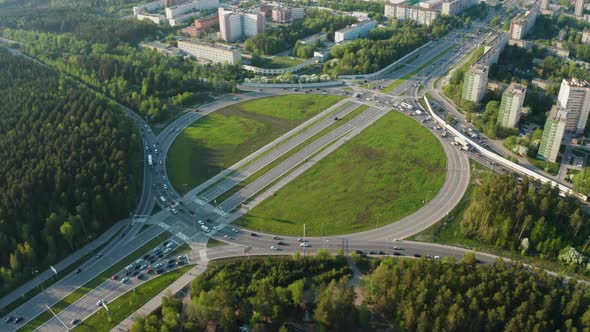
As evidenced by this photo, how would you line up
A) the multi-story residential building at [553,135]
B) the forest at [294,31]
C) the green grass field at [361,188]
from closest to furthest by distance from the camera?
the green grass field at [361,188], the multi-story residential building at [553,135], the forest at [294,31]

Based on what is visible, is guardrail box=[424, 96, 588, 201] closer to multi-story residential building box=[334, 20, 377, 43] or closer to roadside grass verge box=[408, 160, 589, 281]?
roadside grass verge box=[408, 160, 589, 281]

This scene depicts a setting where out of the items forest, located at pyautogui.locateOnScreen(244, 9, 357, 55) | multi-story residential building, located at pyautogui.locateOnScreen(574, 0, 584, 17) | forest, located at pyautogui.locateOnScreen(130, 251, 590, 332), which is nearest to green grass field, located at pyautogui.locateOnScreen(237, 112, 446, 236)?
forest, located at pyautogui.locateOnScreen(130, 251, 590, 332)

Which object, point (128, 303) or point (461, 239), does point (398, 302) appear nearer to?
point (461, 239)

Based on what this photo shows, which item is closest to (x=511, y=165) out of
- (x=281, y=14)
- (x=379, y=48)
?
(x=379, y=48)

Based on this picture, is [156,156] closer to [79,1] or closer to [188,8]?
[188,8]

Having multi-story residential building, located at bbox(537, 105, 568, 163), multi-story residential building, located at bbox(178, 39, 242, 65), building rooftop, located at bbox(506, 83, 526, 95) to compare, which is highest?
multi-story residential building, located at bbox(178, 39, 242, 65)

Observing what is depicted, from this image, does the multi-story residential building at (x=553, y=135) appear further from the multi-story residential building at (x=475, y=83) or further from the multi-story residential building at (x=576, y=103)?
the multi-story residential building at (x=475, y=83)

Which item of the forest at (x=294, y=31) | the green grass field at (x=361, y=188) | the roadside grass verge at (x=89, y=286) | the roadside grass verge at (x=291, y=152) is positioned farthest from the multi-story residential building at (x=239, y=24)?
the roadside grass verge at (x=89, y=286)
